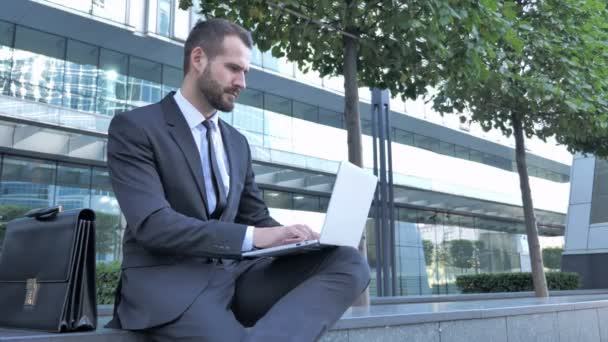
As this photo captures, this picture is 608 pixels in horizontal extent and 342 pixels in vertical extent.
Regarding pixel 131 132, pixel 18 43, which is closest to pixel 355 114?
pixel 131 132

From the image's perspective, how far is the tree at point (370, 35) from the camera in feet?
19.5

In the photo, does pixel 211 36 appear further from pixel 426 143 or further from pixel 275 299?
pixel 426 143

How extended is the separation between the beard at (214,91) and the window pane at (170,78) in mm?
16475

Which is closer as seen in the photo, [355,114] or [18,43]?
[355,114]

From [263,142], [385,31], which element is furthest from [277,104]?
[385,31]

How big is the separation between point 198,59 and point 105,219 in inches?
Result: 586

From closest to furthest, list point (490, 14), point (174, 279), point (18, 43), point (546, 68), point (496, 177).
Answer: point (174, 279)
point (490, 14)
point (546, 68)
point (18, 43)
point (496, 177)

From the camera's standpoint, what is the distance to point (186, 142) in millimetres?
2559

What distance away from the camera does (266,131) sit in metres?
20.4

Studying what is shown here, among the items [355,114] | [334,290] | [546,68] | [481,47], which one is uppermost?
[546,68]

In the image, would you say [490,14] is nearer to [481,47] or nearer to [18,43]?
[481,47]

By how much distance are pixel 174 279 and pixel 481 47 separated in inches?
201

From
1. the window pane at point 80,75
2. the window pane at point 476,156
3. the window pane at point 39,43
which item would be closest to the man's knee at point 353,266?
the window pane at point 80,75

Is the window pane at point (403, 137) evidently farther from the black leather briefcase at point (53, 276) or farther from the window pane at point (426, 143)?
the black leather briefcase at point (53, 276)
